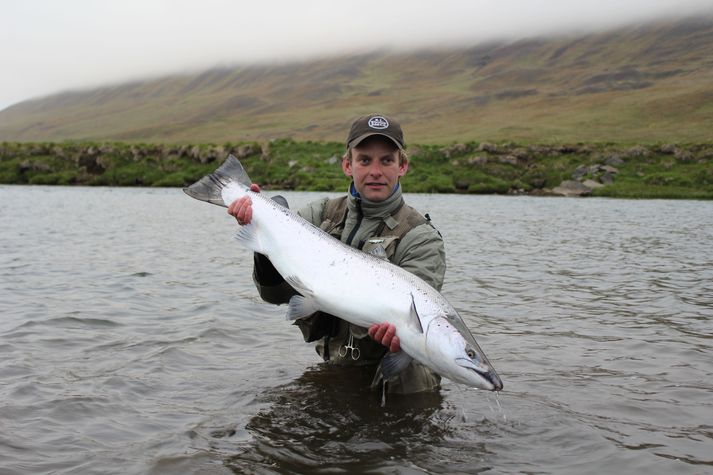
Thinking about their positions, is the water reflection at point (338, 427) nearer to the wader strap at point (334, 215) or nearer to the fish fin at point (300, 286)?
the fish fin at point (300, 286)

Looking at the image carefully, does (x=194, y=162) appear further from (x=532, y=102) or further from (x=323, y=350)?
(x=532, y=102)

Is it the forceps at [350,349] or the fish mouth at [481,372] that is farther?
the forceps at [350,349]

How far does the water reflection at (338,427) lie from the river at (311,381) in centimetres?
2

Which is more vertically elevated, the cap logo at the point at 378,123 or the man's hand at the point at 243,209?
the cap logo at the point at 378,123

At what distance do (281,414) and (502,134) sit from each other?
320ft

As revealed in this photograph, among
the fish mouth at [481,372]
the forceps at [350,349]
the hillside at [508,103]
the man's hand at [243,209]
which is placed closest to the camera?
the fish mouth at [481,372]

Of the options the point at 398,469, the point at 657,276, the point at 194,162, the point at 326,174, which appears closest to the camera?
the point at 398,469

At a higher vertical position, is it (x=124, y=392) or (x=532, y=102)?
(x=532, y=102)

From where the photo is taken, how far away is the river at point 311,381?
472 cm

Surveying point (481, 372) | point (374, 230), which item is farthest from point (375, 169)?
point (481, 372)

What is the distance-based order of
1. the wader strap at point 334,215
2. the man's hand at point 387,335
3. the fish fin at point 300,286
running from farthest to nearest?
the wader strap at point 334,215 < the fish fin at point 300,286 < the man's hand at point 387,335

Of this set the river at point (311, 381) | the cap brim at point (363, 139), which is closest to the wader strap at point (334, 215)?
the cap brim at point (363, 139)

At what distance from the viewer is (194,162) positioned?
58656 mm

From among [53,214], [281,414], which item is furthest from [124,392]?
[53,214]
